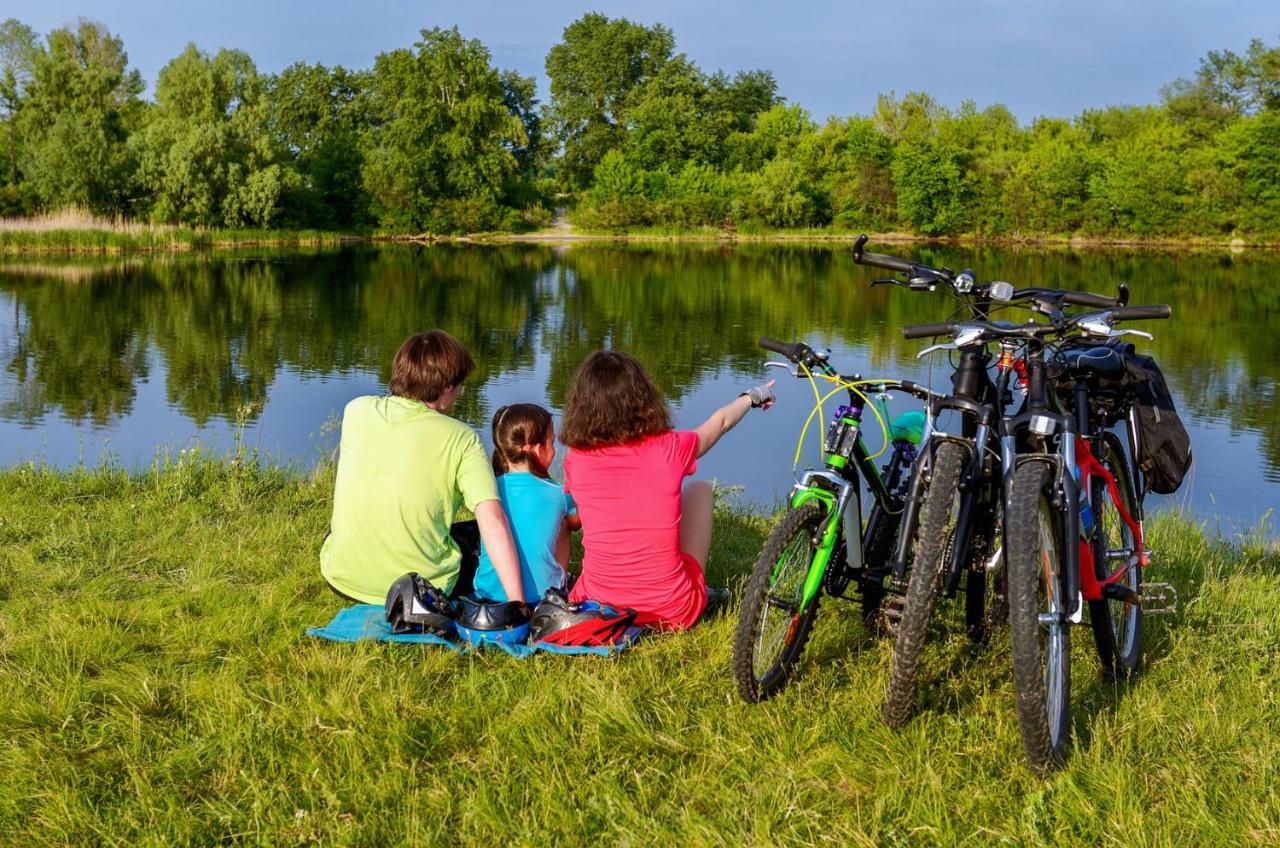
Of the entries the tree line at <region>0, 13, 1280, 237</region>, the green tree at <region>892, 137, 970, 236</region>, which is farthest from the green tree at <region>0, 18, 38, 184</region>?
the green tree at <region>892, 137, 970, 236</region>

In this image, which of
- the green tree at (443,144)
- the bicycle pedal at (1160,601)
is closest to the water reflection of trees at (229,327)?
the bicycle pedal at (1160,601)

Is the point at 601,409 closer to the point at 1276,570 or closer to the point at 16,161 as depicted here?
the point at 1276,570

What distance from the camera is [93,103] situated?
4744 cm

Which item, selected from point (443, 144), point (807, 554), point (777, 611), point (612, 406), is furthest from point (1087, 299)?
point (443, 144)

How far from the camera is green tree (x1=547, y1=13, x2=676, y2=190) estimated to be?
69.4 m

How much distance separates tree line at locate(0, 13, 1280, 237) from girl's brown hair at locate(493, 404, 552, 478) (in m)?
Answer: 40.9

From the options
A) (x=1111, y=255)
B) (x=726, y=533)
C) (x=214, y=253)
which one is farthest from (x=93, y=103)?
(x=726, y=533)

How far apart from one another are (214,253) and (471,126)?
69.7 ft

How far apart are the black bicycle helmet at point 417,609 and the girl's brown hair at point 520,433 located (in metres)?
0.70

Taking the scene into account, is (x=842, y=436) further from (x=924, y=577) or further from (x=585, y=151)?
(x=585, y=151)

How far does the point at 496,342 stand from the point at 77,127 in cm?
2998

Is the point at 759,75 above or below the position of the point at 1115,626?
above

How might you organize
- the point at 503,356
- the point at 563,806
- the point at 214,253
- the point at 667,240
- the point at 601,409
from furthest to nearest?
the point at 667,240, the point at 214,253, the point at 503,356, the point at 601,409, the point at 563,806

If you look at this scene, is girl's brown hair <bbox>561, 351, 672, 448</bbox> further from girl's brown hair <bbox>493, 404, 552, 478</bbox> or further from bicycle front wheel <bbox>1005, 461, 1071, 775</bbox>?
bicycle front wheel <bbox>1005, 461, 1071, 775</bbox>
